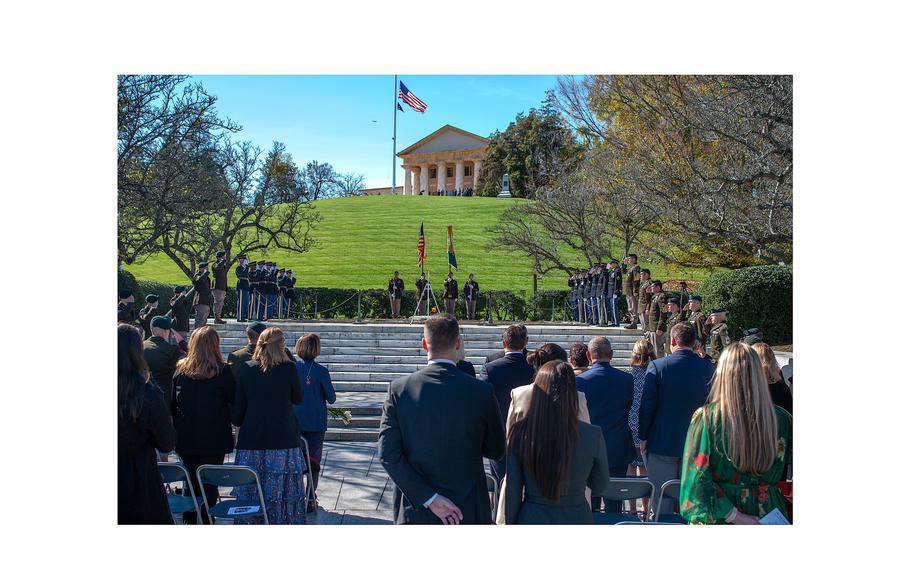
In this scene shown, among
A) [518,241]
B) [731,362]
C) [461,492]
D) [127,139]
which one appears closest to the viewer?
[731,362]

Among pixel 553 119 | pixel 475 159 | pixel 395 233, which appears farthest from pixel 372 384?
pixel 475 159

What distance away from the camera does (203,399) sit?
6027mm

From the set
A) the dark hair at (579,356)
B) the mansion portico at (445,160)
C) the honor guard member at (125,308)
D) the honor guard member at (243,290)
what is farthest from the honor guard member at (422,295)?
the mansion portico at (445,160)

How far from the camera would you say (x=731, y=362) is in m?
3.68

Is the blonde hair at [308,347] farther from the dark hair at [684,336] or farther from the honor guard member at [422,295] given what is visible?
the honor guard member at [422,295]

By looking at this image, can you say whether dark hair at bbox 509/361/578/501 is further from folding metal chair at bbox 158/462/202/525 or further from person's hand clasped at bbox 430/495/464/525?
folding metal chair at bbox 158/462/202/525

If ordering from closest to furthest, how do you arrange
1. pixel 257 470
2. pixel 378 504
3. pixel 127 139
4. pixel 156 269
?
1. pixel 257 470
2. pixel 378 504
3. pixel 127 139
4. pixel 156 269

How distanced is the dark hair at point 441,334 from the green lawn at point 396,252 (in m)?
28.2

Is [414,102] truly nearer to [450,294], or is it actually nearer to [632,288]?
[450,294]

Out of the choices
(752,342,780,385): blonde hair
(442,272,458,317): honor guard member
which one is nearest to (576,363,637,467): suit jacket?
(752,342,780,385): blonde hair

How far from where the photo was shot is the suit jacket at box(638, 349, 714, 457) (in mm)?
5863

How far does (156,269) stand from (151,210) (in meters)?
31.8

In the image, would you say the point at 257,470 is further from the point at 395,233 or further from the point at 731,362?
the point at 395,233

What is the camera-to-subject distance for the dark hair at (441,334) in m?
4.25
